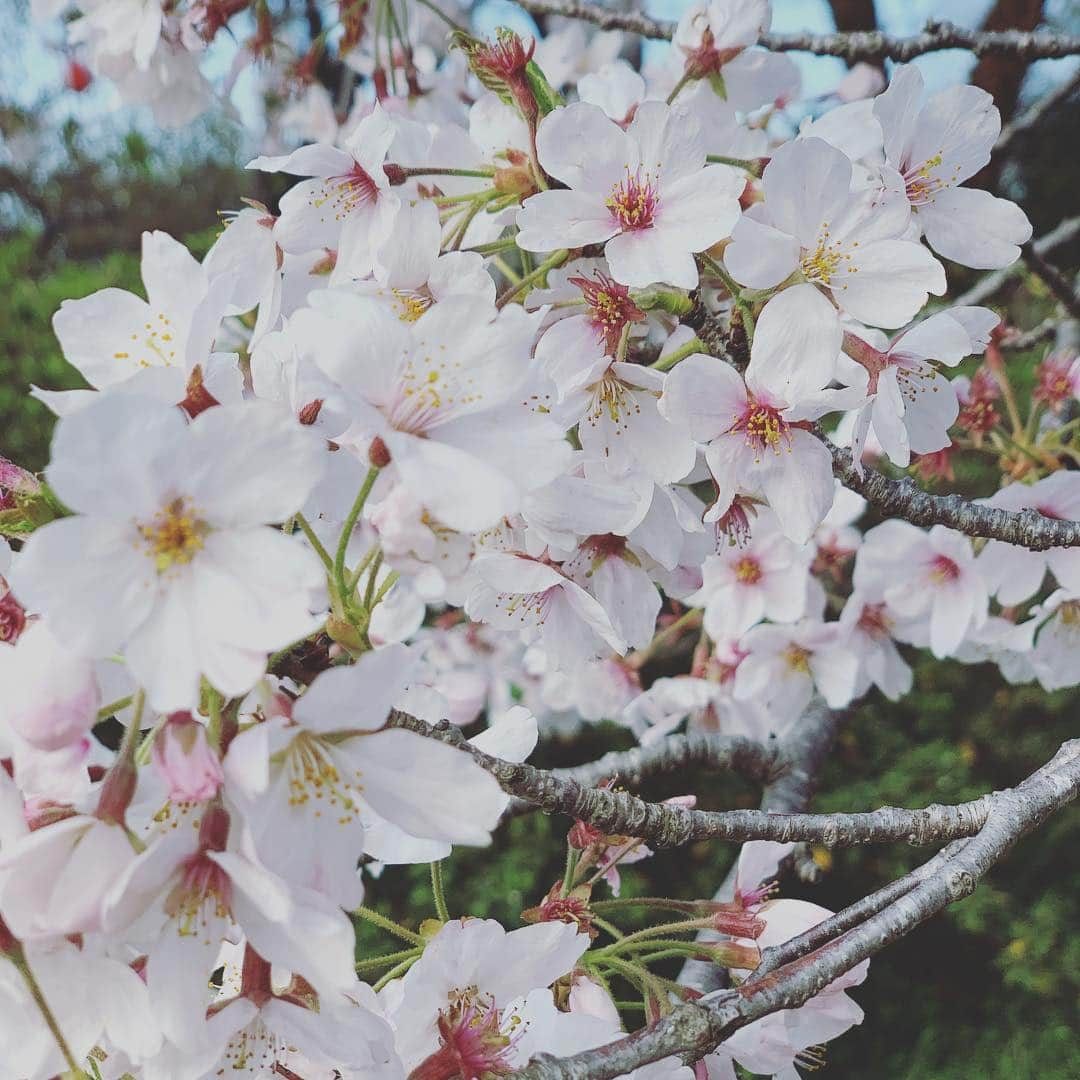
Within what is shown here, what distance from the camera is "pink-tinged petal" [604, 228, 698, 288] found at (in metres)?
0.90

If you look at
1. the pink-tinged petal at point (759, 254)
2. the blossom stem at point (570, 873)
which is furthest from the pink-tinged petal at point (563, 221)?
the blossom stem at point (570, 873)

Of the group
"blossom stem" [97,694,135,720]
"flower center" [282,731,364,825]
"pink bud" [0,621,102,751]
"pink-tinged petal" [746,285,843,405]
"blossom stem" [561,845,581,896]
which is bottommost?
"blossom stem" [561,845,581,896]

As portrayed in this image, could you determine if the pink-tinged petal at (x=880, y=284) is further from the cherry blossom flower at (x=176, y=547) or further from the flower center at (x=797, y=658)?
the flower center at (x=797, y=658)

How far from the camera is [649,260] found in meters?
0.91

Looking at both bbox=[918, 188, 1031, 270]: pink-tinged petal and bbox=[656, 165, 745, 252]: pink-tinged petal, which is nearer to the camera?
bbox=[656, 165, 745, 252]: pink-tinged petal

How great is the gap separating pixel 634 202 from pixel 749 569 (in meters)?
0.89

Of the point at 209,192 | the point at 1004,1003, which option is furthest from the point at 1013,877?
the point at 209,192

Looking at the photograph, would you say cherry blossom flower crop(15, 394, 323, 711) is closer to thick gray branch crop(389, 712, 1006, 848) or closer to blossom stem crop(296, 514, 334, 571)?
blossom stem crop(296, 514, 334, 571)

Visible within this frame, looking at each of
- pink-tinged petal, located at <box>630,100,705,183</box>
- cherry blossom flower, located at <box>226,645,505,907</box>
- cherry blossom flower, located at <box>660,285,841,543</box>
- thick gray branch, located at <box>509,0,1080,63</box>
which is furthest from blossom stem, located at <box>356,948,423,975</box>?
thick gray branch, located at <box>509,0,1080,63</box>

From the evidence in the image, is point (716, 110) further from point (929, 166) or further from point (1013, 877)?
point (1013, 877)

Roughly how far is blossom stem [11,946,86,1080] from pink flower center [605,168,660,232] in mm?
723

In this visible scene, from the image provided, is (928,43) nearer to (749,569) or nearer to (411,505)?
(749,569)

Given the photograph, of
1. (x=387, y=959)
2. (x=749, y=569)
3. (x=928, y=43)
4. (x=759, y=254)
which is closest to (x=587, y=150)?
(x=759, y=254)

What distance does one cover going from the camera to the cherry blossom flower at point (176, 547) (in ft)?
1.93
